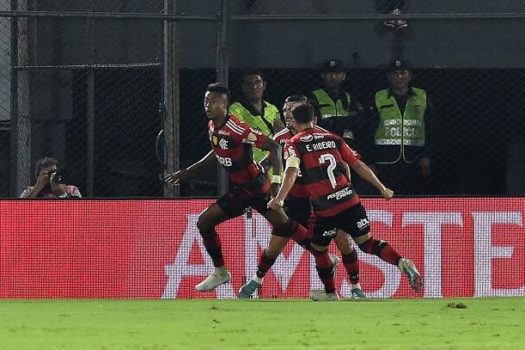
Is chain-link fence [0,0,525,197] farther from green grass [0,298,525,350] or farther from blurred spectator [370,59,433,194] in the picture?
green grass [0,298,525,350]

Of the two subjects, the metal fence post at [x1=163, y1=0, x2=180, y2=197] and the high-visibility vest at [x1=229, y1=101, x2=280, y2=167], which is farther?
the high-visibility vest at [x1=229, y1=101, x2=280, y2=167]

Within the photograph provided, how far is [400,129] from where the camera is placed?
16.0 meters

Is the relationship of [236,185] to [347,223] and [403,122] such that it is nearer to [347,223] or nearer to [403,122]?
[347,223]

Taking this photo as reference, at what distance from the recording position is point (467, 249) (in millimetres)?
15328

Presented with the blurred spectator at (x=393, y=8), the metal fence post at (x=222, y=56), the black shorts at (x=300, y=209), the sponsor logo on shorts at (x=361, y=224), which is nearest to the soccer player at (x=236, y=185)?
the black shorts at (x=300, y=209)

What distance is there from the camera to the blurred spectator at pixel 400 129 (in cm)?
1602

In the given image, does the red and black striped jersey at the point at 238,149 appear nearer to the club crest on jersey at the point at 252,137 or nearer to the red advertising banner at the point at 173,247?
the club crest on jersey at the point at 252,137

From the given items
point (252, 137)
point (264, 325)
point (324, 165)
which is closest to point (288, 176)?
point (324, 165)

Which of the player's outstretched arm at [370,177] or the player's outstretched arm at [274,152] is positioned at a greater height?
the player's outstretched arm at [274,152]

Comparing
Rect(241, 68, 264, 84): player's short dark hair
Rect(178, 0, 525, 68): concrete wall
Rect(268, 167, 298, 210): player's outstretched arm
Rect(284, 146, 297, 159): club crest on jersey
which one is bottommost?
Rect(268, 167, 298, 210): player's outstretched arm

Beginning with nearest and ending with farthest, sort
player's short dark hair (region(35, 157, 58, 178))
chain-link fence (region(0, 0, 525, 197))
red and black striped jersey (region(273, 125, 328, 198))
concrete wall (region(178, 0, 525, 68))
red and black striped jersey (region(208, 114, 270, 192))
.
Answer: red and black striped jersey (region(208, 114, 270, 192)), red and black striped jersey (region(273, 125, 328, 198)), player's short dark hair (region(35, 157, 58, 178)), chain-link fence (region(0, 0, 525, 197)), concrete wall (region(178, 0, 525, 68))

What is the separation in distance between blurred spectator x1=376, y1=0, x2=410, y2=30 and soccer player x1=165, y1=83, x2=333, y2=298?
279 cm

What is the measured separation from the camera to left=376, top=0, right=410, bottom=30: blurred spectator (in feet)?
53.4

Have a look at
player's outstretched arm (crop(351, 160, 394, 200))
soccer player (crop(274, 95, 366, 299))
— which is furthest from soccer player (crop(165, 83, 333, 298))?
player's outstretched arm (crop(351, 160, 394, 200))
